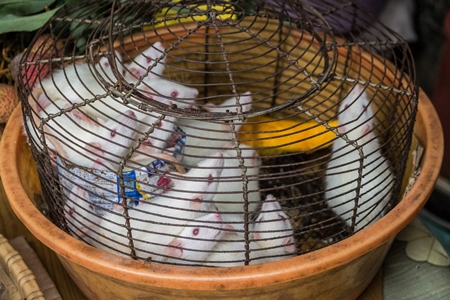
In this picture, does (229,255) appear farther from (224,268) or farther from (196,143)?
(196,143)

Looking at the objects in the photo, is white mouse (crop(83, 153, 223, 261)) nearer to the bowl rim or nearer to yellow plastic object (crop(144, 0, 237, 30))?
the bowl rim

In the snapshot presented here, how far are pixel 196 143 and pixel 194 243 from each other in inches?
11.9

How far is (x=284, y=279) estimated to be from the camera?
30.0 inches

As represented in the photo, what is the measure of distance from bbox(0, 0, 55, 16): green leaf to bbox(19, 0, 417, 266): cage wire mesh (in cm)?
7

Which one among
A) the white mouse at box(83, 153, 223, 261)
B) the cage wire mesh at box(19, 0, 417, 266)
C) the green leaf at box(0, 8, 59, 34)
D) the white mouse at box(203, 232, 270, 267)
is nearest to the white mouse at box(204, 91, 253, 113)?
the cage wire mesh at box(19, 0, 417, 266)

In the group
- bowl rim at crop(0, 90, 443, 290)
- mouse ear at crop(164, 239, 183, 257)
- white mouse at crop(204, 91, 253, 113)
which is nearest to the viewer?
bowl rim at crop(0, 90, 443, 290)

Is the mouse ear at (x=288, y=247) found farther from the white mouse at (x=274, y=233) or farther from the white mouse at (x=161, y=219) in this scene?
the white mouse at (x=161, y=219)

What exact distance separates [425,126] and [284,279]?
448mm

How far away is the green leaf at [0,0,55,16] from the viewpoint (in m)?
1.17

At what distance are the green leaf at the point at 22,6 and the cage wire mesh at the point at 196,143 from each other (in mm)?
68

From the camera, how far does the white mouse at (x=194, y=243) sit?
0.87 meters

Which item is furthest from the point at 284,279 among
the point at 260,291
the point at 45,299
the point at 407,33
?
the point at 407,33

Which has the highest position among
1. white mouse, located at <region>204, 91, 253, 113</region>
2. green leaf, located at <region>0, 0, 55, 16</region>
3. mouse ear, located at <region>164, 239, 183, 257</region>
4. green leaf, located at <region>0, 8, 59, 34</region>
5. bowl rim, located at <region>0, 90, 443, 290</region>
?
green leaf, located at <region>0, 0, 55, 16</region>

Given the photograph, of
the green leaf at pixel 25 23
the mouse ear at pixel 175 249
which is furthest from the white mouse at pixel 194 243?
the green leaf at pixel 25 23
